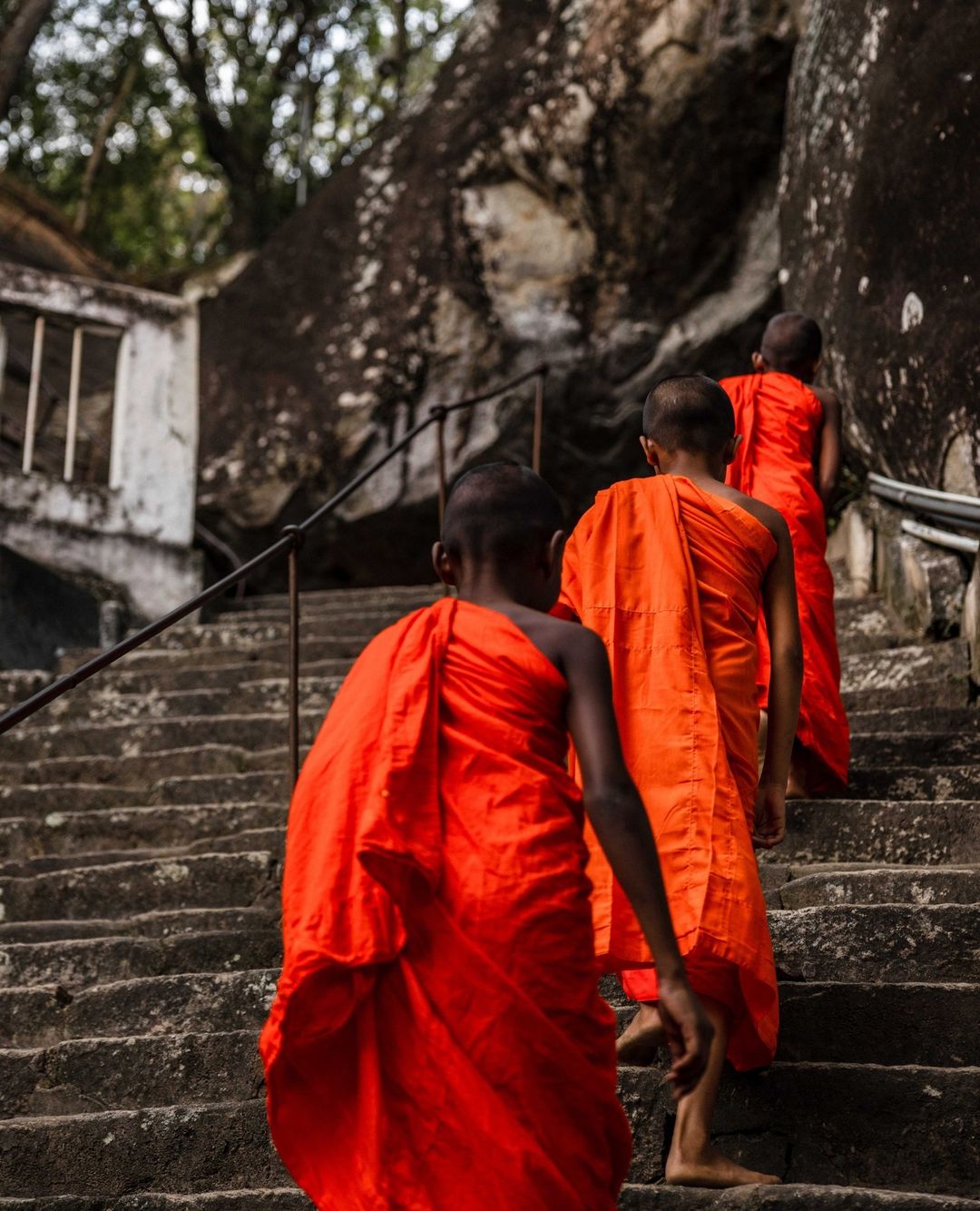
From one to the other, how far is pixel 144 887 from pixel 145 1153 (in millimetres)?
1473

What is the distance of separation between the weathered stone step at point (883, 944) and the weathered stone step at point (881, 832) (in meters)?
0.56

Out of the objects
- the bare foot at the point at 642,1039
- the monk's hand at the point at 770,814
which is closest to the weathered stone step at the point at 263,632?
the monk's hand at the point at 770,814

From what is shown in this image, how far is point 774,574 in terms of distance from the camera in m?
3.49

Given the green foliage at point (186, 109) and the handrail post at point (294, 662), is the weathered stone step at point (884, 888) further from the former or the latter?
the green foliage at point (186, 109)

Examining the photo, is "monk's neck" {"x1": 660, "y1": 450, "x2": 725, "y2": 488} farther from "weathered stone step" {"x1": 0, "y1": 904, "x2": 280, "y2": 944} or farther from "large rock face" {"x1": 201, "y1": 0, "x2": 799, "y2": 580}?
"large rock face" {"x1": 201, "y1": 0, "x2": 799, "y2": 580}

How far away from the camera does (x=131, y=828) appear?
5.12 m

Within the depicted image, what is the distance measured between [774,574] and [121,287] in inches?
225

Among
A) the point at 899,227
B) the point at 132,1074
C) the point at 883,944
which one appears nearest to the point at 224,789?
the point at 132,1074

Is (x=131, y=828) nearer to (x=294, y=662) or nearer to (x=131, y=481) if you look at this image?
(x=294, y=662)

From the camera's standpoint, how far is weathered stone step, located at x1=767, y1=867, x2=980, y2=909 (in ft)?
12.1

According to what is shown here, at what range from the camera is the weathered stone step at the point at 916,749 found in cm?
471

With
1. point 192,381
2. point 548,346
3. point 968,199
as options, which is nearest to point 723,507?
point 968,199

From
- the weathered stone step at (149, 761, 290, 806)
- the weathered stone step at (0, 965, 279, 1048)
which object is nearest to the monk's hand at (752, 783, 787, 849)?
the weathered stone step at (0, 965, 279, 1048)

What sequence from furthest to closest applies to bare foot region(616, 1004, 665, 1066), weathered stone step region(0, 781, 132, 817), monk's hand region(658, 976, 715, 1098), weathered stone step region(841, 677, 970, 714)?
weathered stone step region(0, 781, 132, 817), weathered stone step region(841, 677, 970, 714), bare foot region(616, 1004, 665, 1066), monk's hand region(658, 976, 715, 1098)
